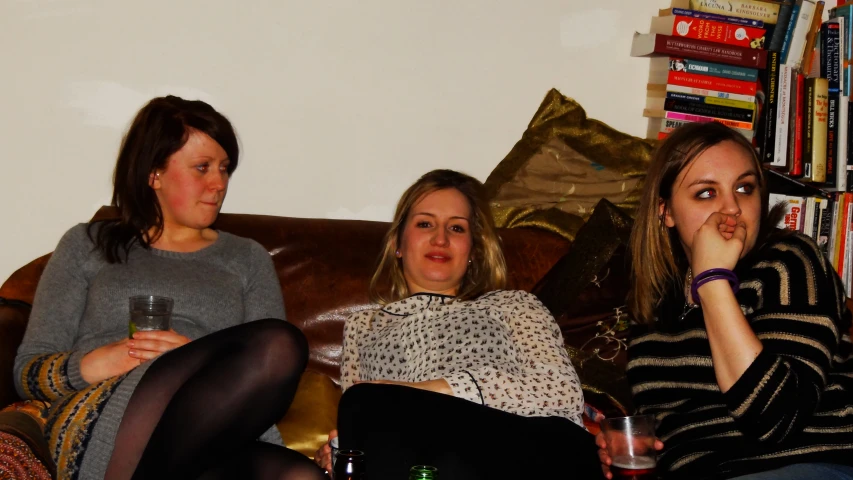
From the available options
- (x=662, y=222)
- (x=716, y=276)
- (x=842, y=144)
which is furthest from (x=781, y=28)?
(x=716, y=276)

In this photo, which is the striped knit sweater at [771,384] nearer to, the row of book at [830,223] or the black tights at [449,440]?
the black tights at [449,440]

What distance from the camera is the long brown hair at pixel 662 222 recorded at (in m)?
1.97

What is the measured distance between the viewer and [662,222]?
6.79ft

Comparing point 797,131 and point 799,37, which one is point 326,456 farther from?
point 799,37

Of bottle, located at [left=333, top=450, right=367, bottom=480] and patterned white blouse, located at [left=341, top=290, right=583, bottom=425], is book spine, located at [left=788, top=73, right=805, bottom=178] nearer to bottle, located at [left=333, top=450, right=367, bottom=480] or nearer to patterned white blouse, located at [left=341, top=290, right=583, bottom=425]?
patterned white blouse, located at [left=341, top=290, right=583, bottom=425]

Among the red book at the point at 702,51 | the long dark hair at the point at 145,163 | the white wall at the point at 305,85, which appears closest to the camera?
the long dark hair at the point at 145,163

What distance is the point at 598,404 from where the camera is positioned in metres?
2.34

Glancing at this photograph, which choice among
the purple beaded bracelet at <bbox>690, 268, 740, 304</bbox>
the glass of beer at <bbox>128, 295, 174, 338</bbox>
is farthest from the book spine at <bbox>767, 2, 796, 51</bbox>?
the glass of beer at <bbox>128, 295, 174, 338</bbox>

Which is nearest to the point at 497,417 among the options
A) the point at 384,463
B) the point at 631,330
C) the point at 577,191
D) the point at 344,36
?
the point at 384,463

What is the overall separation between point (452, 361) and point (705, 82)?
1.65 metres

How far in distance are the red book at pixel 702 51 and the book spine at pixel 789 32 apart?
0.10 meters

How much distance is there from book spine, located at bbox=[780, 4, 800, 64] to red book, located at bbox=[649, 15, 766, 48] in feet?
0.30

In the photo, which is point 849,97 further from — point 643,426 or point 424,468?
point 424,468

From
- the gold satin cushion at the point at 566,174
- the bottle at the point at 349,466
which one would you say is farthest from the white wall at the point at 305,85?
the bottle at the point at 349,466
